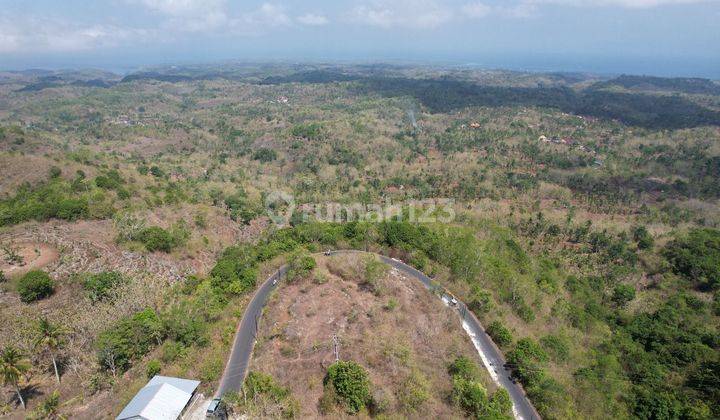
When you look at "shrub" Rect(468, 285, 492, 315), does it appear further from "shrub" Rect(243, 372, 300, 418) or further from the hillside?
"shrub" Rect(243, 372, 300, 418)

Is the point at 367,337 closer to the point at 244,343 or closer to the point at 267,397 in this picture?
the point at 267,397

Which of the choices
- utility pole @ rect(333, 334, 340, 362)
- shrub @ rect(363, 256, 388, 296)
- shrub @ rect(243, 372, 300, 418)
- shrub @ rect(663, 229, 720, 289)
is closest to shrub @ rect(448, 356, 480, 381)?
utility pole @ rect(333, 334, 340, 362)

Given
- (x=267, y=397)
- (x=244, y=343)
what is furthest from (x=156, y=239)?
(x=267, y=397)

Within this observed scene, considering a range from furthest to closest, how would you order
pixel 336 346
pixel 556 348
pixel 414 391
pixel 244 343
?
pixel 556 348 → pixel 244 343 → pixel 336 346 → pixel 414 391

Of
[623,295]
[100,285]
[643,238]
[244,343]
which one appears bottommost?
[623,295]

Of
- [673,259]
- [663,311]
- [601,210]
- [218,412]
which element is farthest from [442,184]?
[218,412]
